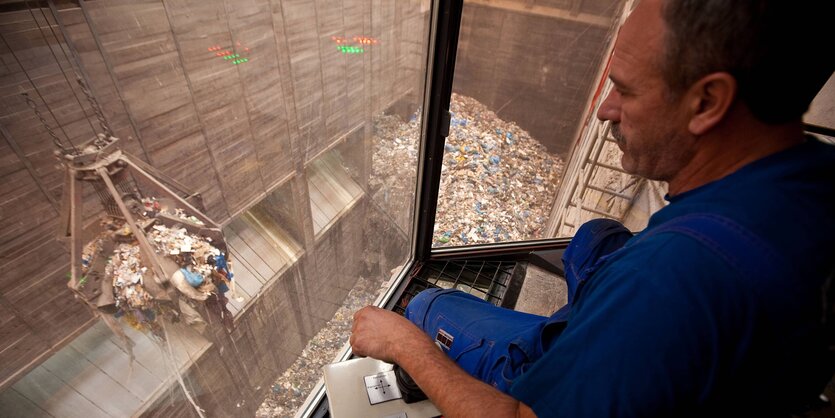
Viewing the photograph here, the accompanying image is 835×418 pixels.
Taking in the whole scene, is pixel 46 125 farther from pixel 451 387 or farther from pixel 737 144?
pixel 737 144

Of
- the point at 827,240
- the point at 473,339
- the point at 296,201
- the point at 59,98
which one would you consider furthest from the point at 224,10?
the point at 827,240

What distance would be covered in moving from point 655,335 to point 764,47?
38 cm

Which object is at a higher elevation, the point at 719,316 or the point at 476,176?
the point at 719,316

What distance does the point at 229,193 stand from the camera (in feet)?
3.33

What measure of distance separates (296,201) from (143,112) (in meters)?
0.79

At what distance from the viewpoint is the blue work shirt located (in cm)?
39

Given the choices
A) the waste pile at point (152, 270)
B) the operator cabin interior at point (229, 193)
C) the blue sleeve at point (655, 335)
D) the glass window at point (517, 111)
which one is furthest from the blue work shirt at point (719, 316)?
the glass window at point (517, 111)

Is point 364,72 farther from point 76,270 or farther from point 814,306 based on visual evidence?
point 814,306

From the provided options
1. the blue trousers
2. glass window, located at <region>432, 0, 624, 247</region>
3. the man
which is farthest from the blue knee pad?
glass window, located at <region>432, 0, 624, 247</region>

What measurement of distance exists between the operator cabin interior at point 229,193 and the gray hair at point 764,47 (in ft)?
2.61

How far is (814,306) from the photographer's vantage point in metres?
0.39

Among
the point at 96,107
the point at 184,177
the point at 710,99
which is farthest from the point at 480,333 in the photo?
the point at 96,107

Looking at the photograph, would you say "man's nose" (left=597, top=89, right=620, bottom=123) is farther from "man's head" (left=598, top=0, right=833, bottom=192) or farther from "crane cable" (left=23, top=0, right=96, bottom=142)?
"crane cable" (left=23, top=0, right=96, bottom=142)

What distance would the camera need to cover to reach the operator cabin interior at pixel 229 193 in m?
0.56
